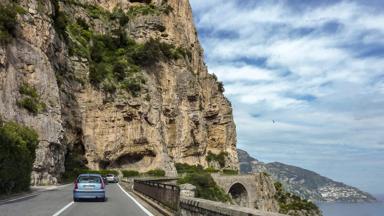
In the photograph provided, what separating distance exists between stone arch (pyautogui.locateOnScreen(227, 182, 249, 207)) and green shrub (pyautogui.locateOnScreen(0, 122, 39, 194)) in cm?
5019

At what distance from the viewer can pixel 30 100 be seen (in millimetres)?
44812

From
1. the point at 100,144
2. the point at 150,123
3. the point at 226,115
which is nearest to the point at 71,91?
the point at 100,144

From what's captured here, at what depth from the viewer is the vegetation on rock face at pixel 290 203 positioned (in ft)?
299

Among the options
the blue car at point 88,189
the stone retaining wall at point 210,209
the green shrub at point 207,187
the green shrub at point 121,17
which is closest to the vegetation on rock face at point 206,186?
the green shrub at point 207,187

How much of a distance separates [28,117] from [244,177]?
43.4 meters

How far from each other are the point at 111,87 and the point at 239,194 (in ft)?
94.6

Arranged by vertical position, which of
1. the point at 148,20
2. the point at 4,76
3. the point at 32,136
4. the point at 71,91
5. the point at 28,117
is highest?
the point at 148,20

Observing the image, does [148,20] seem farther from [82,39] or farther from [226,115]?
[226,115]

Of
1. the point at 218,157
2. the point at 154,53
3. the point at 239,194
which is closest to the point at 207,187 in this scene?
the point at 239,194

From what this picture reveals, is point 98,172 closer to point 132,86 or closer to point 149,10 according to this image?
point 132,86

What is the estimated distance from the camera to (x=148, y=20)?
9050 cm

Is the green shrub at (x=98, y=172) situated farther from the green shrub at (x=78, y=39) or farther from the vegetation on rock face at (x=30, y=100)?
the green shrub at (x=78, y=39)

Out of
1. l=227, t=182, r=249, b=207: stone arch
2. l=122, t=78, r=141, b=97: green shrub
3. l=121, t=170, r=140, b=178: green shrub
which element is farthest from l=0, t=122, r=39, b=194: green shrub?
l=227, t=182, r=249, b=207: stone arch

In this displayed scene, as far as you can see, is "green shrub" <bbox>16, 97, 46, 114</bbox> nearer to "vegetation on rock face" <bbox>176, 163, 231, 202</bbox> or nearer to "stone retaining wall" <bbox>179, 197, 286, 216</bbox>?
"vegetation on rock face" <bbox>176, 163, 231, 202</bbox>
